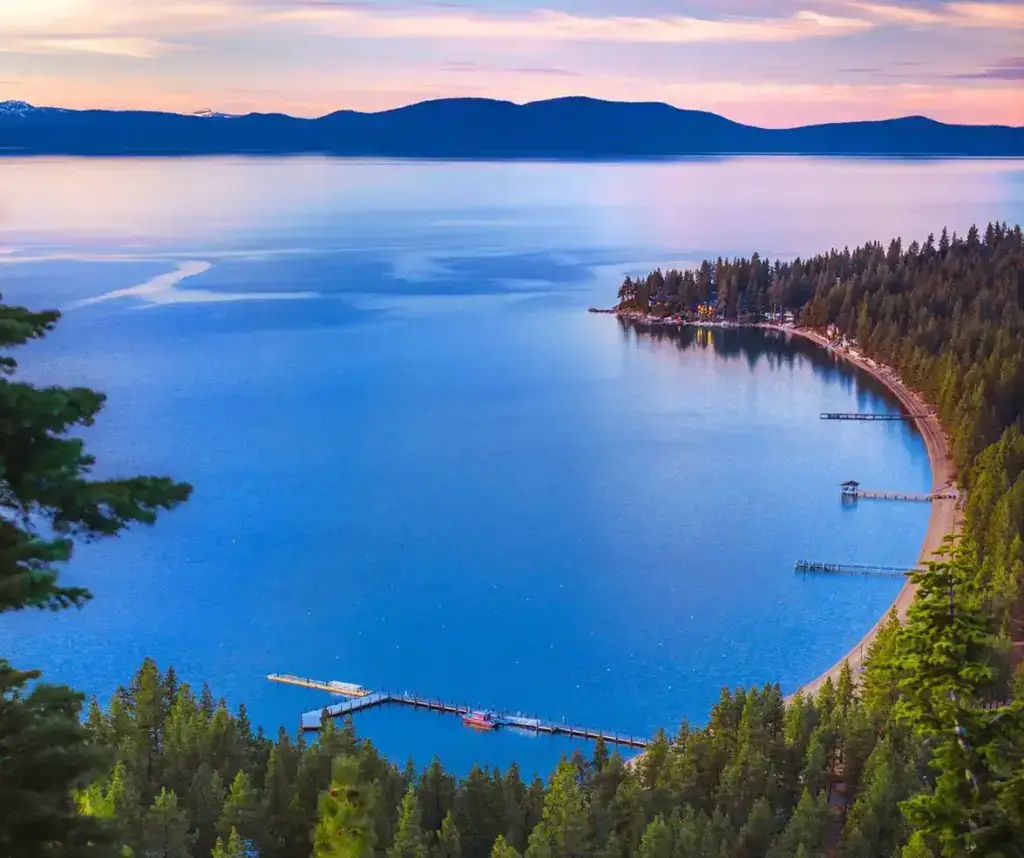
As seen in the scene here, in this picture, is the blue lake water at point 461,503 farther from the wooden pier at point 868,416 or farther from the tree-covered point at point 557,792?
the tree-covered point at point 557,792

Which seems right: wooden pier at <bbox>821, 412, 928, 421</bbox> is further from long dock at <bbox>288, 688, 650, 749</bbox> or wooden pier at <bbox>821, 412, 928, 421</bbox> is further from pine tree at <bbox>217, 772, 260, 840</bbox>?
pine tree at <bbox>217, 772, 260, 840</bbox>

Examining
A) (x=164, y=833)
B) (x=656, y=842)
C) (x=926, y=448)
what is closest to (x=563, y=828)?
(x=656, y=842)

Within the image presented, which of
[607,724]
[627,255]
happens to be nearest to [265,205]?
[627,255]

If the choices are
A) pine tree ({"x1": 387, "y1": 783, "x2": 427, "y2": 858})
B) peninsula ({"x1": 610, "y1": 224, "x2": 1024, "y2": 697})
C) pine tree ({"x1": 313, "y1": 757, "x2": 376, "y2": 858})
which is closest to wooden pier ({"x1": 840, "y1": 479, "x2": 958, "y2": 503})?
peninsula ({"x1": 610, "y1": 224, "x2": 1024, "y2": 697})

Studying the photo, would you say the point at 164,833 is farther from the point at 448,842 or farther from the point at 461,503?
the point at 461,503

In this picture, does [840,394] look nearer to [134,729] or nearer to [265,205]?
[134,729]

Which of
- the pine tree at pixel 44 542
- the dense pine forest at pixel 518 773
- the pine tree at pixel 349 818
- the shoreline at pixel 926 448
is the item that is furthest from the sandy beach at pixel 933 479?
the pine tree at pixel 44 542
